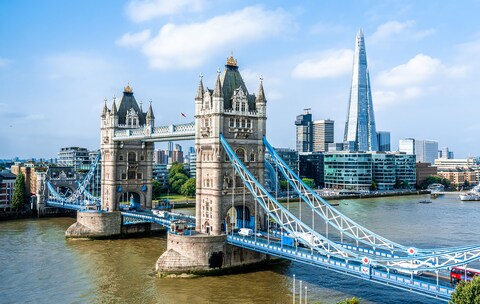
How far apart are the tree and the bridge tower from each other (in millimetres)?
64998

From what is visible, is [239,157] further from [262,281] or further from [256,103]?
[262,281]

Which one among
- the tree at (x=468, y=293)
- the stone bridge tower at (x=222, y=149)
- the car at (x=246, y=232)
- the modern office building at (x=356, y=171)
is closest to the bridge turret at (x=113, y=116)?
the stone bridge tower at (x=222, y=149)

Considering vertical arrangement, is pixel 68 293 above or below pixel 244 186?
below

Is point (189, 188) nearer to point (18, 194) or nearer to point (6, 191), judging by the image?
point (18, 194)

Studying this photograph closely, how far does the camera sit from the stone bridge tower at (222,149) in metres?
59.1

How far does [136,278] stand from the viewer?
55000 mm

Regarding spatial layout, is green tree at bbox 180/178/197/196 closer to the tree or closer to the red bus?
the red bus

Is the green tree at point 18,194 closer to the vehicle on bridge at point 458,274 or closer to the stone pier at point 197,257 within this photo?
the stone pier at point 197,257

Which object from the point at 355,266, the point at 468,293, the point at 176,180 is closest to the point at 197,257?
the point at 355,266

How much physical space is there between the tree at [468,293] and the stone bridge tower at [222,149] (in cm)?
3087

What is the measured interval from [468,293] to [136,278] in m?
37.6

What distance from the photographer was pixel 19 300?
157 ft

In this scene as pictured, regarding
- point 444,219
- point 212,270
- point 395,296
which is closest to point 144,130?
point 212,270

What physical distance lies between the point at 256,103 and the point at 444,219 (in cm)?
6239
